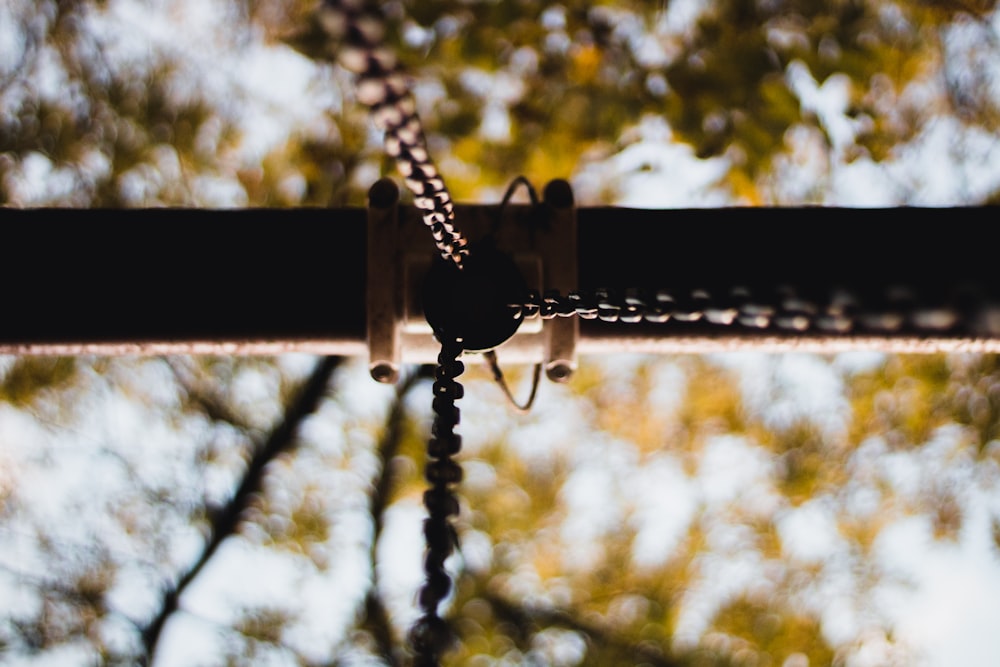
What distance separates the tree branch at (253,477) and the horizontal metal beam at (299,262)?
10.1ft

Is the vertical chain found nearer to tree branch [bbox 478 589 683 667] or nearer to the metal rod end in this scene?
the metal rod end

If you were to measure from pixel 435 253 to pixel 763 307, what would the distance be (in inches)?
31.8

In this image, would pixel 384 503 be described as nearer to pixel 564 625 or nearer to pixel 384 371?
pixel 564 625

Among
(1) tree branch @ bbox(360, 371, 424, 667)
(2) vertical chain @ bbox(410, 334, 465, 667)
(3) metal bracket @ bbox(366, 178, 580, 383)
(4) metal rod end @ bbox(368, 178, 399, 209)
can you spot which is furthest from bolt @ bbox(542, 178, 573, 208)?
(1) tree branch @ bbox(360, 371, 424, 667)

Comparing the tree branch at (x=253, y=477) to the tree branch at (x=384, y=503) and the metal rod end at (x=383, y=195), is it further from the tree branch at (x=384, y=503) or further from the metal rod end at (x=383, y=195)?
the metal rod end at (x=383, y=195)

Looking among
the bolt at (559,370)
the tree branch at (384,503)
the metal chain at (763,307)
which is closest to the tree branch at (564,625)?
the tree branch at (384,503)

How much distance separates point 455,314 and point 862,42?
2.23 m

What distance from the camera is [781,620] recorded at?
16.5 ft

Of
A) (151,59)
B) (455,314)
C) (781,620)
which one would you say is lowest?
(781,620)

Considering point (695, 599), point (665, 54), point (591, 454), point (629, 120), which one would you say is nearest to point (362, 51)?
point (629, 120)

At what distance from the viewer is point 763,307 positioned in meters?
1.14

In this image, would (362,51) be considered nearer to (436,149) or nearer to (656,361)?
(436,149)

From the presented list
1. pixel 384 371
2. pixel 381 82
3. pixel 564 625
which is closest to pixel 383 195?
pixel 384 371

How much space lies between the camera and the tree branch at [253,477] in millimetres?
4672
